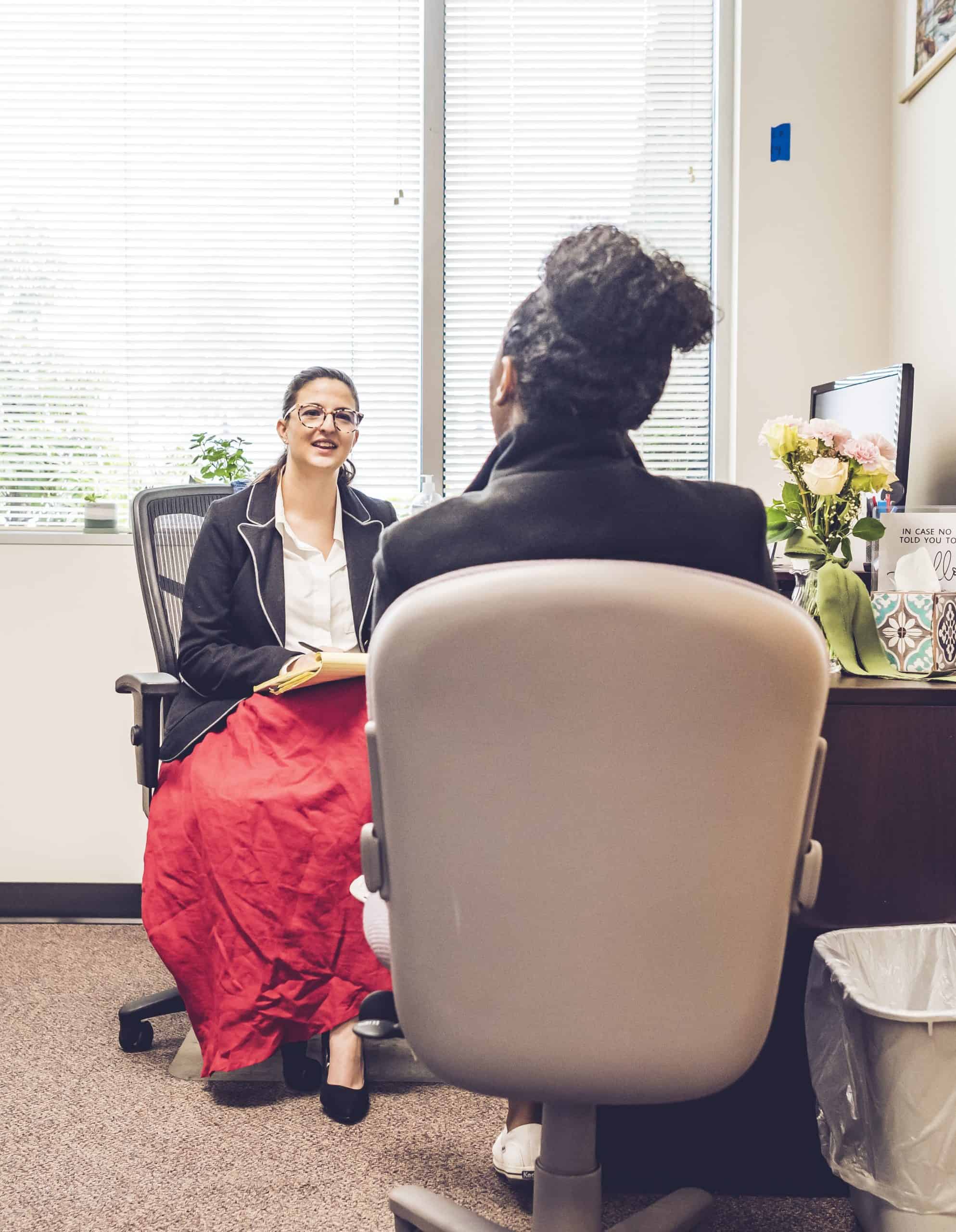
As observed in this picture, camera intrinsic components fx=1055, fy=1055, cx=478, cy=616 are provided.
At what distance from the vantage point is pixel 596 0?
9.57ft

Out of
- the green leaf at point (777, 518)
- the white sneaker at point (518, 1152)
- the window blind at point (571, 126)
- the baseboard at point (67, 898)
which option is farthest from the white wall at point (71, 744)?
the green leaf at point (777, 518)

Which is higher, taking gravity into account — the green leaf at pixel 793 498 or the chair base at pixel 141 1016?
the green leaf at pixel 793 498

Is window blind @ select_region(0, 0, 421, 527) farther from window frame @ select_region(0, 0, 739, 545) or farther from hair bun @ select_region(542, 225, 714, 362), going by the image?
hair bun @ select_region(542, 225, 714, 362)

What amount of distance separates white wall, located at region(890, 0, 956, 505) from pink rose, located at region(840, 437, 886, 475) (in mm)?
722

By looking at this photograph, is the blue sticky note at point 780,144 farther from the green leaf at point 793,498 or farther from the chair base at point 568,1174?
the chair base at point 568,1174

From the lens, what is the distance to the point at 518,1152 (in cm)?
158

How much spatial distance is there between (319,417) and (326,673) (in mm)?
603

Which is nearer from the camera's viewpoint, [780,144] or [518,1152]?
[518,1152]

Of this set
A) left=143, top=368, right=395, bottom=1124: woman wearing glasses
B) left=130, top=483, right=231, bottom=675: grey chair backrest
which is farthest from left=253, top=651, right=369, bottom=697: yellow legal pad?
left=130, top=483, right=231, bottom=675: grey chair backrest

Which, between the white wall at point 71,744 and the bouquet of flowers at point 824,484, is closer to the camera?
the bouquet of flowers at point 824,484

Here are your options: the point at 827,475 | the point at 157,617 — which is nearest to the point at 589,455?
the point at 827,475

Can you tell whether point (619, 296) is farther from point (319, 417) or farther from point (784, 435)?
point (319, 417)

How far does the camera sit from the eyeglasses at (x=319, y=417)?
2.21m

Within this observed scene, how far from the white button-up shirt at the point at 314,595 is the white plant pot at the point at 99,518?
2.76 feet
